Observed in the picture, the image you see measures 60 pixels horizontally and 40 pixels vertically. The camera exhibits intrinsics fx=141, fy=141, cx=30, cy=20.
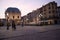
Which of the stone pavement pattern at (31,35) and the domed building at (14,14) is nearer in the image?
the stone pavement pattern at (31,35)

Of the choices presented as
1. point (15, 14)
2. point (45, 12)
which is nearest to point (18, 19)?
point (15, 14)

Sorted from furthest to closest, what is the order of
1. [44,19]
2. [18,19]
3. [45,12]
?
[18,19] < [45,12] < [44,19]

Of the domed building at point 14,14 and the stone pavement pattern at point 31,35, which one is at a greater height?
the domed building at point 14,14

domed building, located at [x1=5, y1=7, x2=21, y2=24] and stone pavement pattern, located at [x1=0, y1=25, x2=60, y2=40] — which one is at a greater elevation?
domed building, located at [x1=5, y1=7, x2=21, y2=24]

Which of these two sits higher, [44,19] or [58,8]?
[58,8]

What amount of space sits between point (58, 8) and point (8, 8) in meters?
34.2

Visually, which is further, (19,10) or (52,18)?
(19,10)

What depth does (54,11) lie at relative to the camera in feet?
264

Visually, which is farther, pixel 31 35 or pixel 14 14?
pixel 14 14

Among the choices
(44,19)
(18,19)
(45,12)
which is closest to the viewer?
(44,19)

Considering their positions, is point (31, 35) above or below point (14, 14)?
below

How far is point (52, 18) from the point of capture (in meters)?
78.3

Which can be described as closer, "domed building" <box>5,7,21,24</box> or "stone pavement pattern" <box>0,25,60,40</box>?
"stone pavement pattern" <box>0,25,60,40</box>

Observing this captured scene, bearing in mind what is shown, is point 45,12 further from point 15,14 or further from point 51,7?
point 15,14
